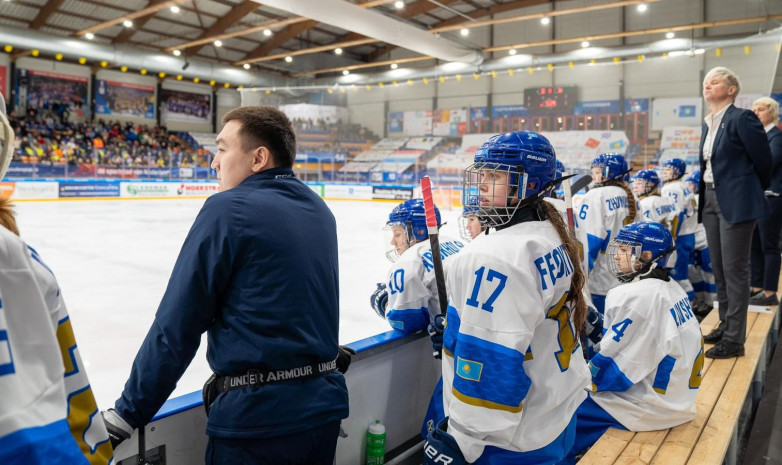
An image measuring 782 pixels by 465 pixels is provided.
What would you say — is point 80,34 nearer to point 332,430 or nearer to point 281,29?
point 281,29

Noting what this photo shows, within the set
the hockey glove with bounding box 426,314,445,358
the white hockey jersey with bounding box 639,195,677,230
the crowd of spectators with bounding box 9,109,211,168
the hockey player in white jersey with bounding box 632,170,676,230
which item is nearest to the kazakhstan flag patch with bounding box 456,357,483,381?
the hockey glove with bounding box 426,314,445,358

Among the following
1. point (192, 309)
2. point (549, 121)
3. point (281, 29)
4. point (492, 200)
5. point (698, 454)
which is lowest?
point (698, 454)

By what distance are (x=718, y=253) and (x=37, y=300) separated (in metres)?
3.40

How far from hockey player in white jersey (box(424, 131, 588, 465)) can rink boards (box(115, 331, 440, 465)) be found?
1.78 feet

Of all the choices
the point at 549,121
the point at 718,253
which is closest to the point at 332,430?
the point at 718,253

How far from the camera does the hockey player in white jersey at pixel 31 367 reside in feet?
2.12

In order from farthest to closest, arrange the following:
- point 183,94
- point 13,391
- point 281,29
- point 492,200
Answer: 1. point 183,94
2. point 281,29
3. point 492,200
4. point 13,391

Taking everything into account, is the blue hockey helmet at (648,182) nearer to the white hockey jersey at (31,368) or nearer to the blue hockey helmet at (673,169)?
the blue hockey helmet at (673,169)

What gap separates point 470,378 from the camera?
48.7 inches

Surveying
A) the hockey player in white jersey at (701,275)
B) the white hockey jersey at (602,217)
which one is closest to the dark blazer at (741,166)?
the white hockey jersey at (602,217)

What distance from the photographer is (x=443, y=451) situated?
1.31 metres

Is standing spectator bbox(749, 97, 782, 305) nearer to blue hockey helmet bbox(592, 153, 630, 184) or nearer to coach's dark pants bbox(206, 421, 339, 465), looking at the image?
blue hockey helmet bbox(592, 153, 630, 184)

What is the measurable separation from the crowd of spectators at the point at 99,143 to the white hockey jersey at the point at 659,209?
1372 cm

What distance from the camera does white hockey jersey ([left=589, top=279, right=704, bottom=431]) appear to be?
2.03 m
